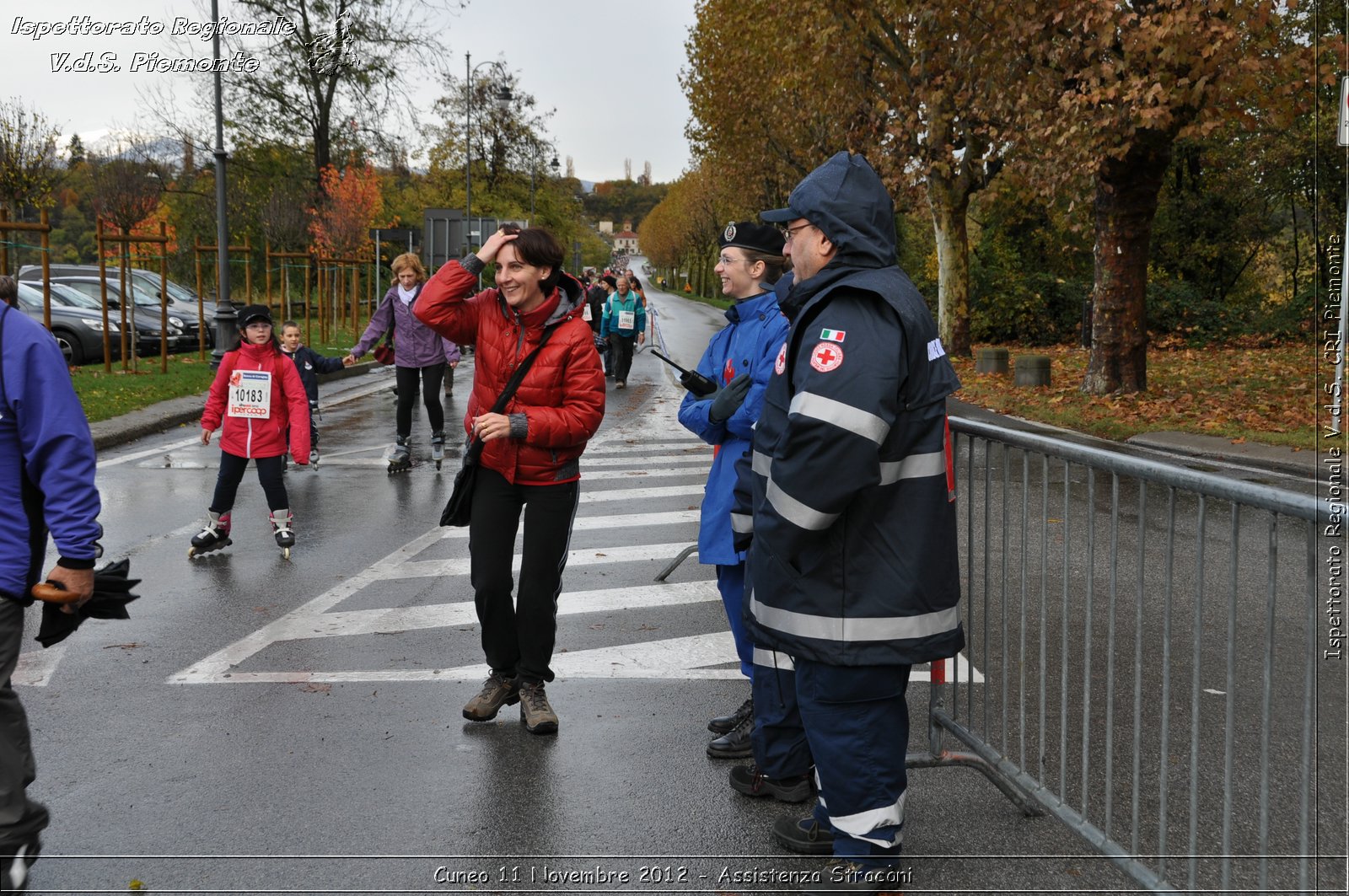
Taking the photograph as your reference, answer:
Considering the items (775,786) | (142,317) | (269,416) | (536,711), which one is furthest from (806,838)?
(142,317)

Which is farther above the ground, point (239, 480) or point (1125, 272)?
point (1125, 272)

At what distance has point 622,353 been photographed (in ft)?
75.0

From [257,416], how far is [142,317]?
17002mm

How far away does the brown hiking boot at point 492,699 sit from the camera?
504cm

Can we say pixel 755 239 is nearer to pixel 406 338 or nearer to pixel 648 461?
pixel 406 338

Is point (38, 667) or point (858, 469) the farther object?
point (38, 667)

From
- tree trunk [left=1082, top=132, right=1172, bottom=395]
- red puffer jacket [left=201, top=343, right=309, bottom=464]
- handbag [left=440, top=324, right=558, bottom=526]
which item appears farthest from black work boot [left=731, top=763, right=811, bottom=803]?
tree trunk [left=1082, top=132, right=1172, bottom=395]

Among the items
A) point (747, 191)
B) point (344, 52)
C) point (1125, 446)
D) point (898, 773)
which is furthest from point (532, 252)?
point (747, 191)

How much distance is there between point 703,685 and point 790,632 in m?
2.24

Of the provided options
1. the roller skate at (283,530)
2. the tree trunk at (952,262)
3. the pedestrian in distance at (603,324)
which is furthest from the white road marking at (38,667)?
the tree trunk at (952,262)

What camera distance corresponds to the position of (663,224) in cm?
14438

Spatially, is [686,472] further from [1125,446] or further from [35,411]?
[35,411]

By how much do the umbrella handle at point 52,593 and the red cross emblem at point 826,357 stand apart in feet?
7.21

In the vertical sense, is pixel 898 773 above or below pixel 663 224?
below
